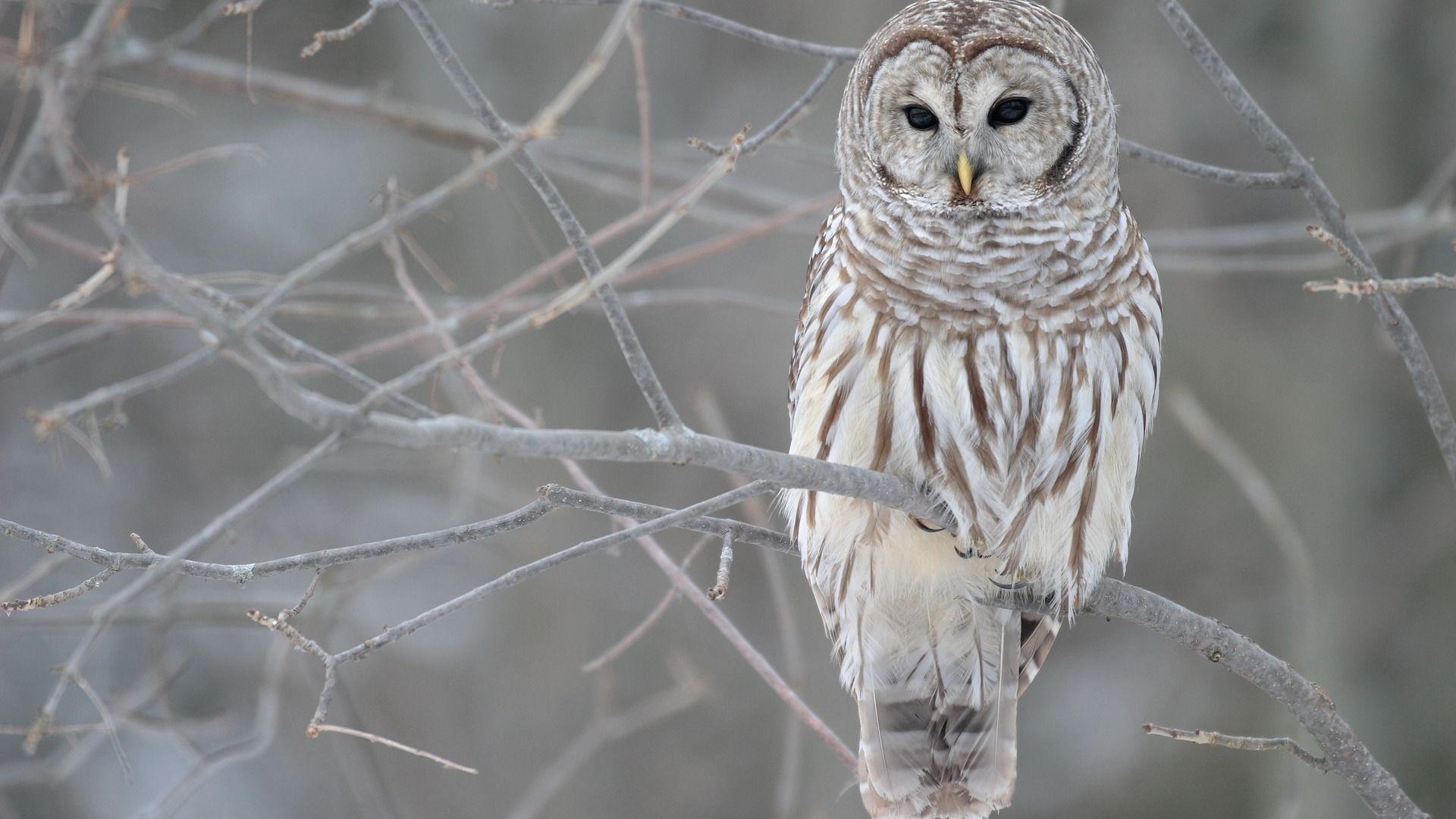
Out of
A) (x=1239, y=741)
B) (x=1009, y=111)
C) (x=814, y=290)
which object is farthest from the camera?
(x=814, y=290)

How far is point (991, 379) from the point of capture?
3.01m

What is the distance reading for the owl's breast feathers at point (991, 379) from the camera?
3029mm

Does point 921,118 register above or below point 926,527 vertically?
above

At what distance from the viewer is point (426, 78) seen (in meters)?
6.95

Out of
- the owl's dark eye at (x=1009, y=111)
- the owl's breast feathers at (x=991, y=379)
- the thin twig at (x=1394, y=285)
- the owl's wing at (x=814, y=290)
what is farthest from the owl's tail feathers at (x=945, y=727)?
the thin twig at (x=1394, y=285)

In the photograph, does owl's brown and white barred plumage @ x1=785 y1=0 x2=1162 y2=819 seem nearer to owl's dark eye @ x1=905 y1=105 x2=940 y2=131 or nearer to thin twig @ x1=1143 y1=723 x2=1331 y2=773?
owl's dark eye @ x1=905 y1=105 x2=940 y2=131

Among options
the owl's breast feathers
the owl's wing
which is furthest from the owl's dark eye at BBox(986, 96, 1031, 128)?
the owl's wing

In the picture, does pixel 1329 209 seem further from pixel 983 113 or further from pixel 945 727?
pixel 945 727

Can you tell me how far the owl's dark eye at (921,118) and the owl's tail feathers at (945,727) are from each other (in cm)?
144

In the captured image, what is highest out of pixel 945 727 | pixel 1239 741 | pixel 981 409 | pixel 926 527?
pixel 981 409

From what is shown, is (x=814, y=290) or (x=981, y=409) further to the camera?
(x=814, y=290)

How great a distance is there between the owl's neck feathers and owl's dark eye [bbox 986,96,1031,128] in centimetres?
23

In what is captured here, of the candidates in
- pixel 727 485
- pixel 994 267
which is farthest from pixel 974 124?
pixel 727 485

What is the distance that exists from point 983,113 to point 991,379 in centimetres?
65
